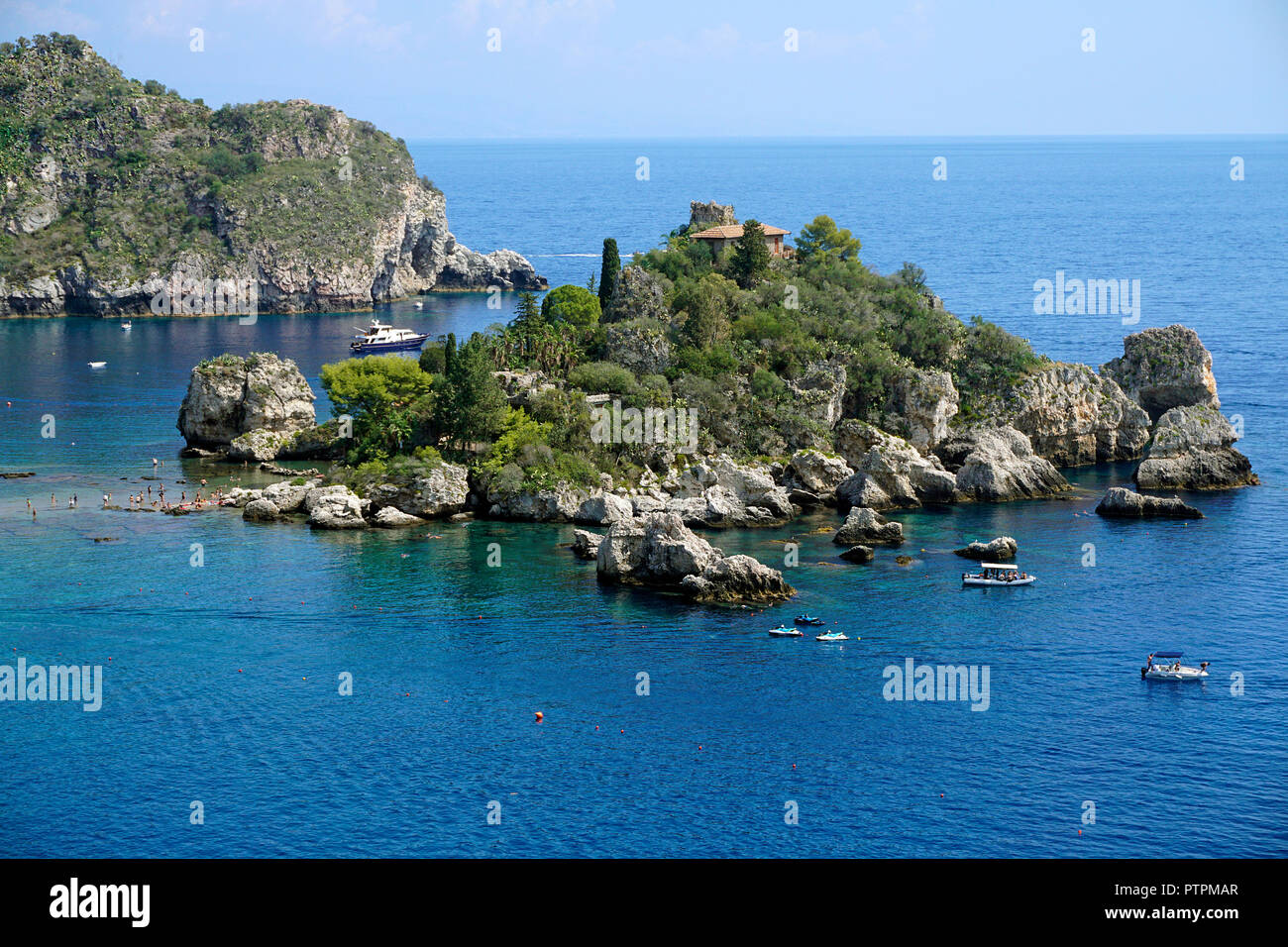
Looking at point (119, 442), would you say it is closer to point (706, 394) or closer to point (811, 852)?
point (706, 394)

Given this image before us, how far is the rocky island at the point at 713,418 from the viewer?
272 feet

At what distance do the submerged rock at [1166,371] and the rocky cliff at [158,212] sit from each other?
11799cm

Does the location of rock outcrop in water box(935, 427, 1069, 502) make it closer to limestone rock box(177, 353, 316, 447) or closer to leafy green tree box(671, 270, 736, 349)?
leafy green tree box(671, 270, 736, 349)

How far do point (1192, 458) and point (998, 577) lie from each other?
27.6 meters

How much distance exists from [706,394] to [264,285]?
362 feet

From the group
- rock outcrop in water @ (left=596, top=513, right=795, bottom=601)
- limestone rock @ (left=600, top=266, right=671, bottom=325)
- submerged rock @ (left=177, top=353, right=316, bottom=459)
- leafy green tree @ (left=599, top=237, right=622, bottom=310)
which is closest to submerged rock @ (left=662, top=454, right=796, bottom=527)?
rock outcrop in water @ (left=596, top=513, right=795, bottom=601)

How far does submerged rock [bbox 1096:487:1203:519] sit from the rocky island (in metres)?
0.13

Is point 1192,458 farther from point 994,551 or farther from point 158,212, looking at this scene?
point 158,212

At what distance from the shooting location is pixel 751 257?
Result: 105m

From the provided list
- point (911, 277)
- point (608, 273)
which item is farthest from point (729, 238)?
point (911, 277)

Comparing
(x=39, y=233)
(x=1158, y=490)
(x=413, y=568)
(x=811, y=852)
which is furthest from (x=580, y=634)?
(x=39, y=233)

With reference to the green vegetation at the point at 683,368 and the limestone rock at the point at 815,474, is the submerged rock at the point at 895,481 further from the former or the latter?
the green vegetation at the point at 683,368

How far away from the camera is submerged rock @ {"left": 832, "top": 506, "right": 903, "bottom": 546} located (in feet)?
251

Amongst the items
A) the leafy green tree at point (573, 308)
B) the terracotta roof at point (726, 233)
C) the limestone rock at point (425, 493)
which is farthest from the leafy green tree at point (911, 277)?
the limestone rock at point (425, 493)
